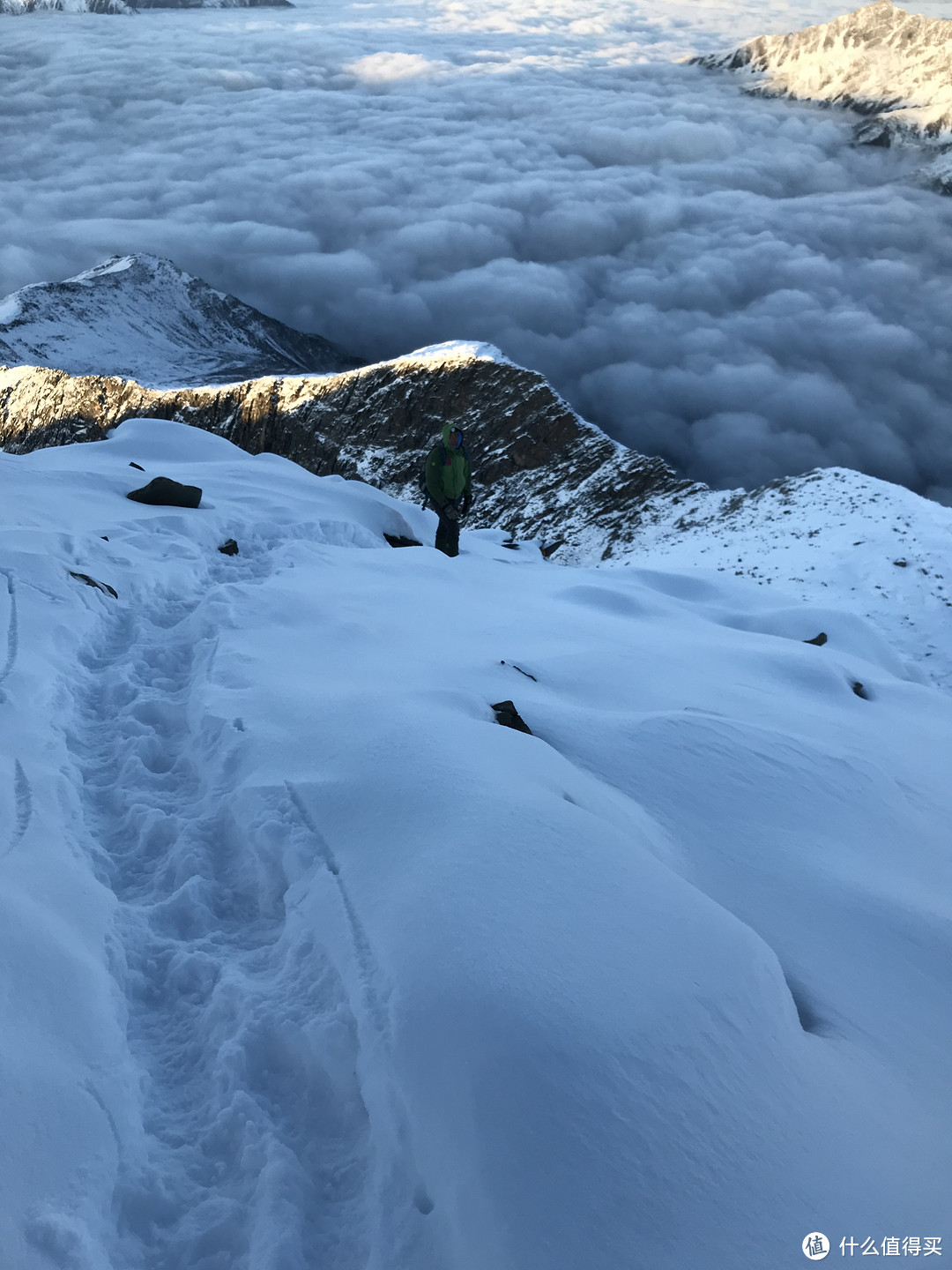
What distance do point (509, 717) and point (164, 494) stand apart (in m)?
7.03

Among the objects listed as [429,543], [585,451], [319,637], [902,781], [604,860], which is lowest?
[585,451]

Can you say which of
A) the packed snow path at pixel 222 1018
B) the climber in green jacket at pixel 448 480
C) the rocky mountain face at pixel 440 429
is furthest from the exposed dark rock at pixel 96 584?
the rocky mountain face at pixel 440 429

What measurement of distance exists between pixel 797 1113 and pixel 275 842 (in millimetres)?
2889

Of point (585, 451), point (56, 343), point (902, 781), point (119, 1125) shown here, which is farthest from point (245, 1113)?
point (56, 343)

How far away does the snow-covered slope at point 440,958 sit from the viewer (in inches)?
108

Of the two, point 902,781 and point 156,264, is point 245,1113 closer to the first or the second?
point 902,781

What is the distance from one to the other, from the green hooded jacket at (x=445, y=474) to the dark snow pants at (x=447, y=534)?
0.24 meters

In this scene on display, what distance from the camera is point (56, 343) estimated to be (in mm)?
148250

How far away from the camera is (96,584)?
7.59 m

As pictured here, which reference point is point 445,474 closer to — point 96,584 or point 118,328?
point 96,584

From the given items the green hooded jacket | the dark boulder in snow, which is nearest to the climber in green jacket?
the green hooded jacket

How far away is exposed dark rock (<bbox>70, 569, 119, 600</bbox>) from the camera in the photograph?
24.6ft
